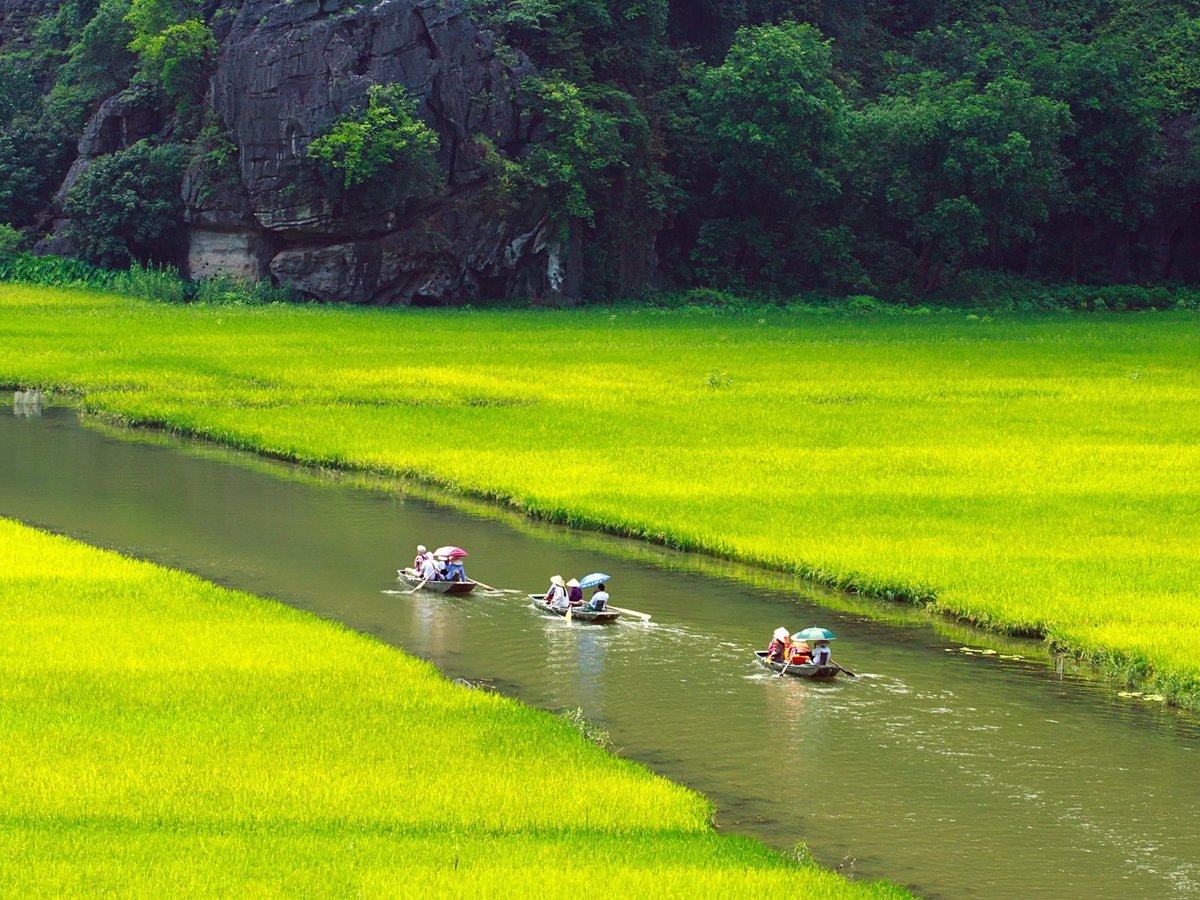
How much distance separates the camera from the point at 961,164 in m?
51.6

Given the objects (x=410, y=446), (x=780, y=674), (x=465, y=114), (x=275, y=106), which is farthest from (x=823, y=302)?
(x=780, y=674)

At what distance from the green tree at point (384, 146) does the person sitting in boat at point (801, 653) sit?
113ft

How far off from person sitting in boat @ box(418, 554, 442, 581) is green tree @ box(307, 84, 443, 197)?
102 ft

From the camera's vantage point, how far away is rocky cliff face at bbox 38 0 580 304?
46531mm

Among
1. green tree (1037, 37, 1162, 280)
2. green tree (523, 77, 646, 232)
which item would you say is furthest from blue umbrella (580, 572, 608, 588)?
green tree (1037, 37, 1162, 280)

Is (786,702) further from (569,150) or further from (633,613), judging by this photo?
(569,150)

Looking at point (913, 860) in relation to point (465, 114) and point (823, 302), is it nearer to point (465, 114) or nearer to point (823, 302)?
point (465, 114)

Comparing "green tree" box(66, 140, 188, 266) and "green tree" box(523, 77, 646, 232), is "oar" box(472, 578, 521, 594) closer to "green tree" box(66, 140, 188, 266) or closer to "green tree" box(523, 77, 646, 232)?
"green tree" box(523, 77, 646, 232)

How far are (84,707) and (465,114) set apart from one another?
128ft

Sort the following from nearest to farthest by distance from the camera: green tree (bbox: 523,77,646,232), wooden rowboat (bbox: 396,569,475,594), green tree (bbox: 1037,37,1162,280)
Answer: wooden rowboat (bbox: 396,569,475,594), green tree (bbox: 523,77,646,232), green tree (bbox: 1037,37,1162,280)

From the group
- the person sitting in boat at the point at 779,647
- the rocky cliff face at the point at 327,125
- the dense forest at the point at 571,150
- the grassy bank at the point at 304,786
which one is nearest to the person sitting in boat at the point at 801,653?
the person sitting in boat at the point at 779,647

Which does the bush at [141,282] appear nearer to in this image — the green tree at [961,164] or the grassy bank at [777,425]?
the grassy bank at [777,425]

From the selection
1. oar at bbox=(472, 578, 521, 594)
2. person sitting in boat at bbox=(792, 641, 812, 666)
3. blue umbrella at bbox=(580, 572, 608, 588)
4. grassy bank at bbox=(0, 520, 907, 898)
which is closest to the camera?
grassy bank at bbox=(0, 520, 907, 898)

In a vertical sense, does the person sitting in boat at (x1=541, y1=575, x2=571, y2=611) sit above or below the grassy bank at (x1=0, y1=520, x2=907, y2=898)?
above
